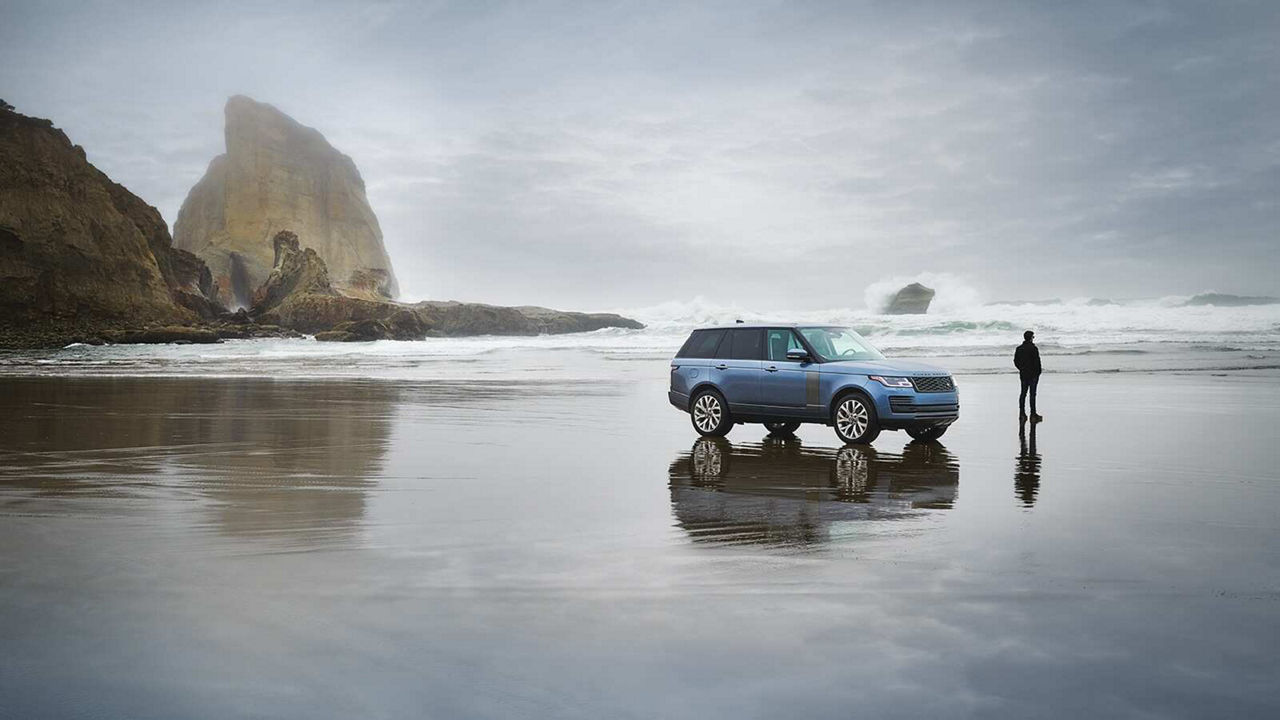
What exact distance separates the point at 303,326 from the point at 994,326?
2680 inches

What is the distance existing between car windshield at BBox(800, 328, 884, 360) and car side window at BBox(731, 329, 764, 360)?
2.34 feet

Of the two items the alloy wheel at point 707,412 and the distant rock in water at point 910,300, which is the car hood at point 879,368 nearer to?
the alloy wheel at point 707,412

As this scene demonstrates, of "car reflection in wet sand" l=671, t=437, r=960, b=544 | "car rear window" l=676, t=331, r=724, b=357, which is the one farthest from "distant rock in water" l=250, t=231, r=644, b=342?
"car reflection in wet sand" l=671, t=437, r=960, b=544

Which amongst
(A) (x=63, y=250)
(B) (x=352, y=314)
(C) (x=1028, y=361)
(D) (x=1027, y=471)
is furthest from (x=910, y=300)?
(D) (x=1027, y=471)

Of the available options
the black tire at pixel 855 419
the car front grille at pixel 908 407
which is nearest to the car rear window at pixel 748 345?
the black tire at pixel 855 419

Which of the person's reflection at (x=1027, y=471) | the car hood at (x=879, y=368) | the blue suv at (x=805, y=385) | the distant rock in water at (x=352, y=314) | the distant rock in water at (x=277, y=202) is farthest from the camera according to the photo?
the distant rock in water at (x=277, y=202)

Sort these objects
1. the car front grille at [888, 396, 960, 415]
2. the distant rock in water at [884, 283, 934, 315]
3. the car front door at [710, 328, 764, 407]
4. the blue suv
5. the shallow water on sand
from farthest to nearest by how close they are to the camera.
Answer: the distant rock in water at [884, 283, 934, 315] → the car front door at [710, 328, 764, 407] → the blue suv → the car front grille at [888, 396, 960, 415] → the shallow water on sand

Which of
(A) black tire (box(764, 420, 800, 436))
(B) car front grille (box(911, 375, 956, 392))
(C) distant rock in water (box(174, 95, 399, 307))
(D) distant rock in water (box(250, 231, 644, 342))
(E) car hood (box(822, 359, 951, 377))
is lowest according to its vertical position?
(A) black tire (box(764, 420, 800, 436))

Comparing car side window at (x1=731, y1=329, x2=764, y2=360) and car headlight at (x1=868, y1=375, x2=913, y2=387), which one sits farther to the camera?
car side window at (x1=731, y1=329, x2=764, y2=360)

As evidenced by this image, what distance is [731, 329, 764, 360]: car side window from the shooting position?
15321mm

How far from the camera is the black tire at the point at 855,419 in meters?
13.9

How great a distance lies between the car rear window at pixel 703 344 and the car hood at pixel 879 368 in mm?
2065

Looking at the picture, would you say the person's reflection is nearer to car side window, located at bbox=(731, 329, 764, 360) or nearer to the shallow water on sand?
the shallow water on sand

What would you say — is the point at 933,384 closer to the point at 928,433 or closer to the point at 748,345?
the point at 928,433
